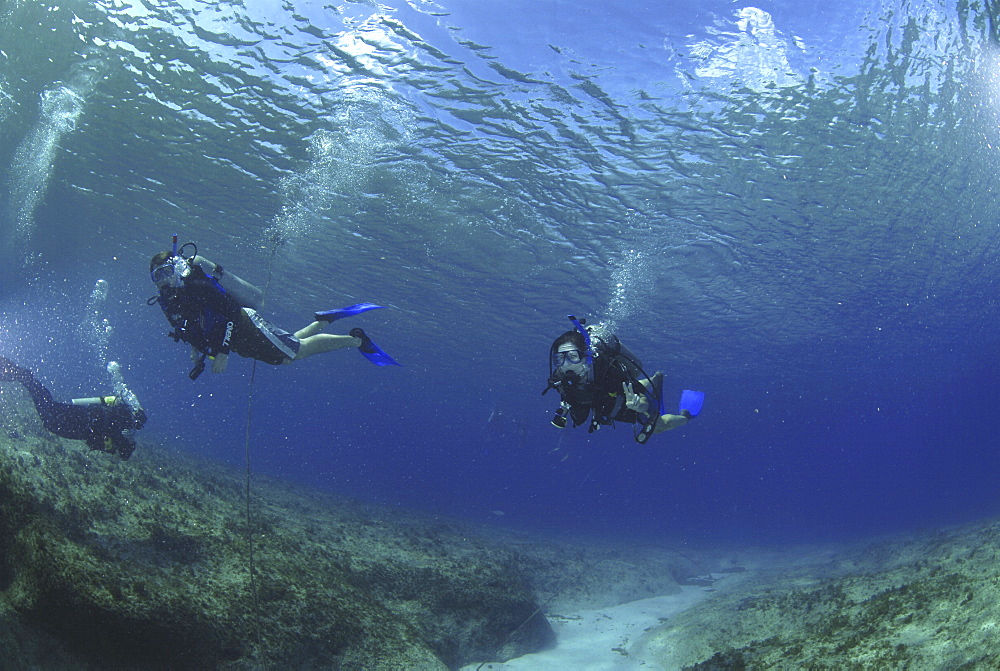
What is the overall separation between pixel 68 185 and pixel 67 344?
5232 inches

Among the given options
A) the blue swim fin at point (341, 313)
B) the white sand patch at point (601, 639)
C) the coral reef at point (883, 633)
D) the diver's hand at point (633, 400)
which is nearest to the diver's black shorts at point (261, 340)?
the blue swim fin at point (341, 313)

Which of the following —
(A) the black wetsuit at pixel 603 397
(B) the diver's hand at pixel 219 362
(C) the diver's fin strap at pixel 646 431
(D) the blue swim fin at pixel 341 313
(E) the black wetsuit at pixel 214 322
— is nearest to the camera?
(A) the black wetsuit at pixel 603 397

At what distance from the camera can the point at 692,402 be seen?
7.54 meters

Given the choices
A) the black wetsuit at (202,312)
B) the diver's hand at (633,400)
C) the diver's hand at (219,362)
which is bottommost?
the diver's hand at (219,362)

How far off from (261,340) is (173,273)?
128 centimetres

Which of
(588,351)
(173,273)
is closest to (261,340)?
(173,273)

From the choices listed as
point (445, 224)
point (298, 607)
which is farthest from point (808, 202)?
point (298, 607)

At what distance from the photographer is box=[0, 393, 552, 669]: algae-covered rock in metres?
2.95

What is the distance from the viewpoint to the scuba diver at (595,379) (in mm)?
5449

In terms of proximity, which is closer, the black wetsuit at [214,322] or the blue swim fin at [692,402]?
the black wetsuit at [214,322]

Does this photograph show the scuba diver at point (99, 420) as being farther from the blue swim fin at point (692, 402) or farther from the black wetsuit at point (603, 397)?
the blue swim fin at point (692, 402)

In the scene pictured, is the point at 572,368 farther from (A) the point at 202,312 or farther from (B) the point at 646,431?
(A) the point at 202,312

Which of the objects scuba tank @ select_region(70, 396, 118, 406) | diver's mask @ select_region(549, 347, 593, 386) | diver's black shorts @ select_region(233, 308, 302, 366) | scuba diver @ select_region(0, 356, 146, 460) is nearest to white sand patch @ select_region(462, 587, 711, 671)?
diver's mask @ select_region(549, 347, 593, 386)

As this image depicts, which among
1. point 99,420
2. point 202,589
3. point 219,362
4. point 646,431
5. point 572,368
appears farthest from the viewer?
point 99,420
